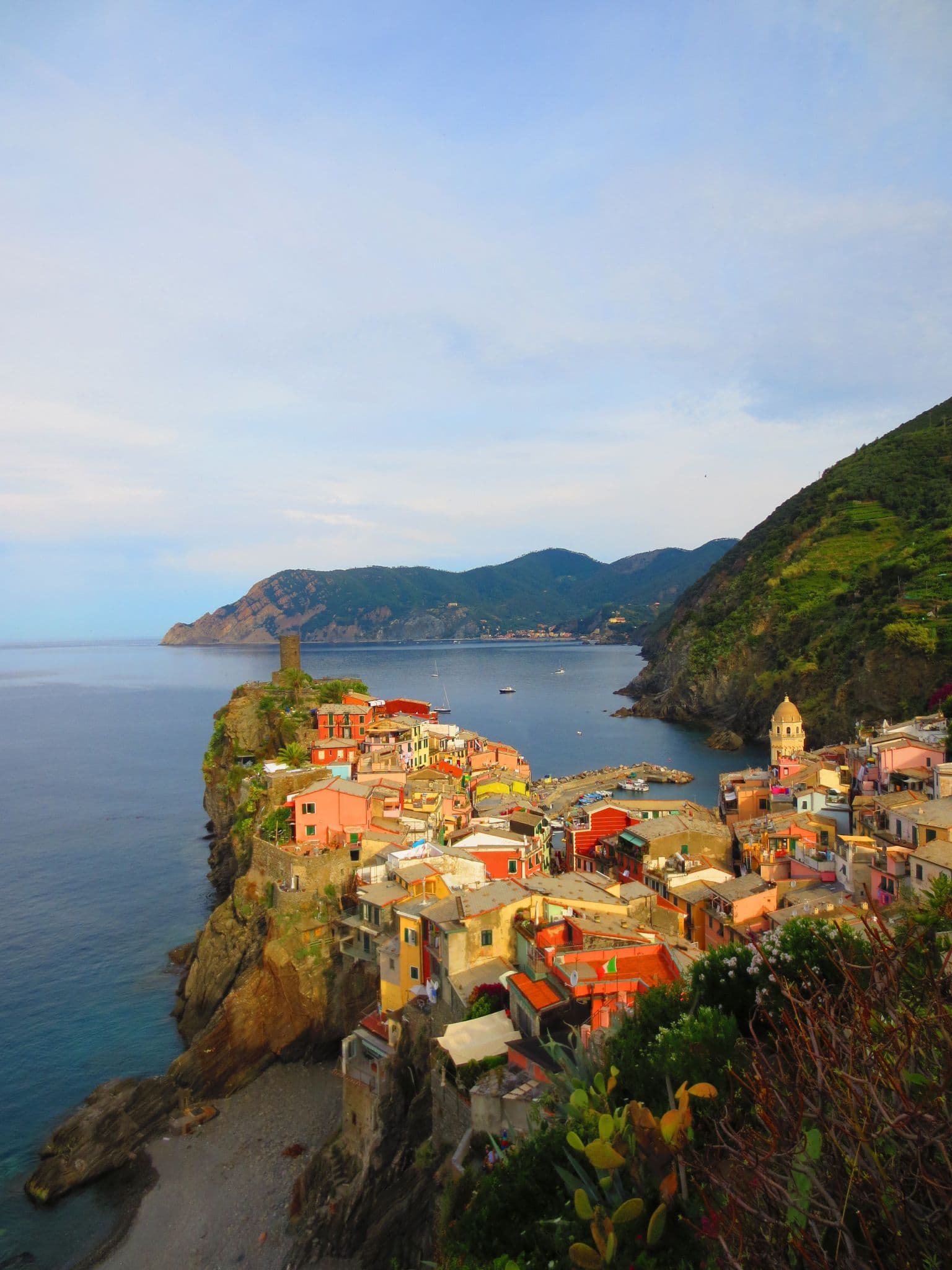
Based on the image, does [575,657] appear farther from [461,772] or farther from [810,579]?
[461,772]

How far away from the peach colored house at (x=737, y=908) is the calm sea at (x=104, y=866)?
15.8 meters

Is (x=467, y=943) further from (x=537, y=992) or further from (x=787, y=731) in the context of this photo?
(x=787, y=731)

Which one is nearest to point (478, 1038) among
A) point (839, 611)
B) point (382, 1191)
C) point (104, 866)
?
point (382, 1191)

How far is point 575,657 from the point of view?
180 meters

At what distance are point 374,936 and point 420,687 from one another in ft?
334

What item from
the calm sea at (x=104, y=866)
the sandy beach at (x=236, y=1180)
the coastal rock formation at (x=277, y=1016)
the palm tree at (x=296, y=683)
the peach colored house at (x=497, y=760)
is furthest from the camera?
the peach colored house at (x=497, y=760)

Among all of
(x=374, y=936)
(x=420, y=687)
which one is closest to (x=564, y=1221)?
(x=374, y=936)

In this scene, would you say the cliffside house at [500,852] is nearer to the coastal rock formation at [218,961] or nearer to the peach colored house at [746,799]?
the coastal rock formation at [218,961]

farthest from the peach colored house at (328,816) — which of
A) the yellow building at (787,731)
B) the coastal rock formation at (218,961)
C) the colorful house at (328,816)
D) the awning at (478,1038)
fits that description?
the yellow building at (787,731)

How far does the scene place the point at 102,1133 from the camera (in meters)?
19.2

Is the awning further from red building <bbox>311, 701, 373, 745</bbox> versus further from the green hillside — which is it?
the green hillside

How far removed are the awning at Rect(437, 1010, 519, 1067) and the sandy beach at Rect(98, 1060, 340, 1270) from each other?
652 cm

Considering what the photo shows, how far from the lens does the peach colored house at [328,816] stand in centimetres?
2505

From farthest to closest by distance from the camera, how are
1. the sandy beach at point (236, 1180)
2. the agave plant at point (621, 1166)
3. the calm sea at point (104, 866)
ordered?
the calm sea at point (104, 866) → the sandy beach at point (236, 1180) → the agave plant at point (621, 1166)
